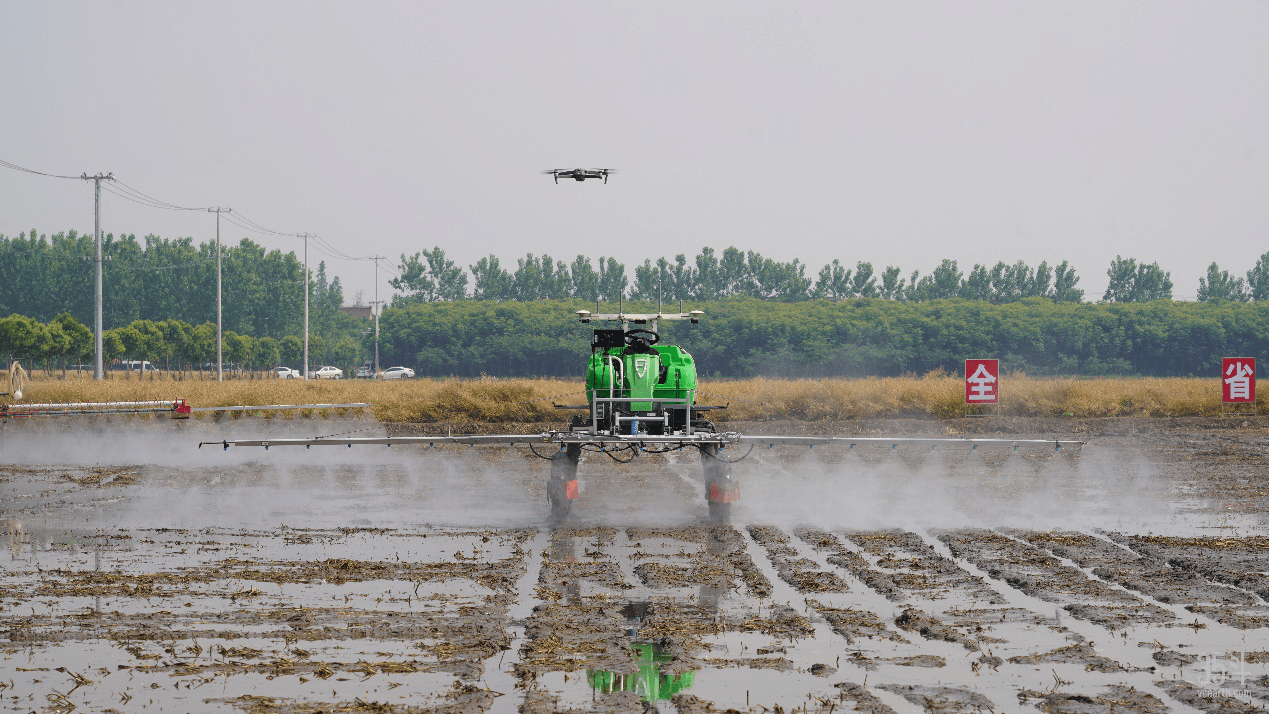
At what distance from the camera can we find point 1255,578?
11633mm

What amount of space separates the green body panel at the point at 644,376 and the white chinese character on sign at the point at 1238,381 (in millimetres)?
31351

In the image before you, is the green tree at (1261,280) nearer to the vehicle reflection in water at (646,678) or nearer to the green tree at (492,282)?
the green tree at (492,282)

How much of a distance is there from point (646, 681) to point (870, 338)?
106 m

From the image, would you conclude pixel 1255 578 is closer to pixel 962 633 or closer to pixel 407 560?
pixel 962 633

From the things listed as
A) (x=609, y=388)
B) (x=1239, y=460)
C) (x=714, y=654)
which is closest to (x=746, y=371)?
(x=1239, y=460)

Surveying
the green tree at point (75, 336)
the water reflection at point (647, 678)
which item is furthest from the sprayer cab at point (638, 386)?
the green tree at point (75, 336)

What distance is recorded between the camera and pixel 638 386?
15.9 metres

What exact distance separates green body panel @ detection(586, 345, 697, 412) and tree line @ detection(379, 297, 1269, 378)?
8767 cm

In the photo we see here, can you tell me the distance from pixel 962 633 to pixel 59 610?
282 inches

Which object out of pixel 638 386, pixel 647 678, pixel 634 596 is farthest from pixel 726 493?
pixel 647 678

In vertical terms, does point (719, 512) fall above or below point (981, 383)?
below

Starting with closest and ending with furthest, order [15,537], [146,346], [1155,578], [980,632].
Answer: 1. [980,632]
2. [1155,578]
3. [15,537]
4. [146,346]

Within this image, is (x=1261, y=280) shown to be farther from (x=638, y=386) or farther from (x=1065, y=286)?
(x=638, y=386)

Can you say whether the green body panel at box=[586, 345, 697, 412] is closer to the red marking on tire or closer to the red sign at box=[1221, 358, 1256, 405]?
the red marking on tire
